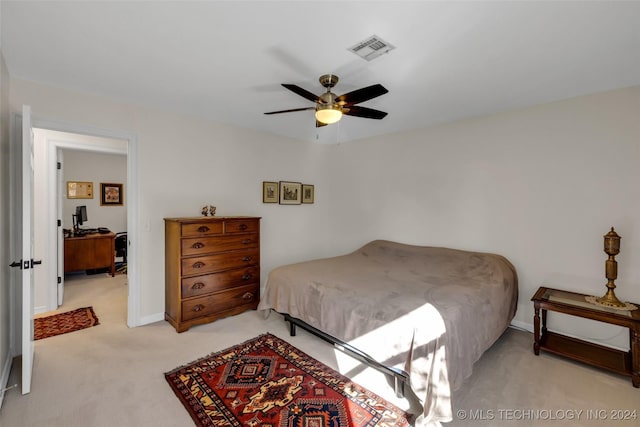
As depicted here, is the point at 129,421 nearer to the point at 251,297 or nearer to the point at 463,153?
the point at 251,297

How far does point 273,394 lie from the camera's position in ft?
7.04

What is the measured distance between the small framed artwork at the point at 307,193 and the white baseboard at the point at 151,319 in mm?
2685

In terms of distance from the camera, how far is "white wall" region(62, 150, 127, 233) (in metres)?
5.99

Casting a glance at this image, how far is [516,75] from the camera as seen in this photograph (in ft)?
8.16

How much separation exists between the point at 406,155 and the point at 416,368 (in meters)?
3.21

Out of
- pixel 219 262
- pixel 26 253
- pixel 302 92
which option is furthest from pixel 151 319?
pixel 302 92

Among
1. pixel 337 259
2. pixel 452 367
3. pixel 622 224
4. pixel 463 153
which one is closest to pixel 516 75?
pixel 463 153

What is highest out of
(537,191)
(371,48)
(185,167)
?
(371,48)

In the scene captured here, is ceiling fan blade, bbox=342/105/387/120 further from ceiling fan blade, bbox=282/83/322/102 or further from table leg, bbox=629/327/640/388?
table leg, bbox=629/327/640/388

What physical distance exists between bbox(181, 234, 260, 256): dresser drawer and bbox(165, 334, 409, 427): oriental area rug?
3.80ft

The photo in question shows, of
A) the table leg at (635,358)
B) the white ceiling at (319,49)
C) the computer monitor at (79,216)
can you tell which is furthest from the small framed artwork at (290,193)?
the computer monitor at (79,216)

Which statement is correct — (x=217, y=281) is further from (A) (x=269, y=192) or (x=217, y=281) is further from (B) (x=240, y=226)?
(A) (x=269, y=192)

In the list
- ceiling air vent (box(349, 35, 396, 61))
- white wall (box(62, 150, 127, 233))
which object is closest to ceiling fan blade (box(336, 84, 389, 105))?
ceiling air vent (box(349, 35, 396, 61))

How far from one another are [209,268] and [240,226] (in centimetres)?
62
